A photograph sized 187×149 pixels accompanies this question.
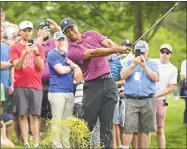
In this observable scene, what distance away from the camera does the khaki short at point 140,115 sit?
41.1ft

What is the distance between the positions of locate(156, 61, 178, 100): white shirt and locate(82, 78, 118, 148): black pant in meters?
2.81

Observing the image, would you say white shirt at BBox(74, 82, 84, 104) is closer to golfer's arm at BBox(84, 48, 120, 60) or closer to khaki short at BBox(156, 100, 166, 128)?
khaki short at BBox(156, 100, 166, 128)

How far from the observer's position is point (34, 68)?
12.9 metres

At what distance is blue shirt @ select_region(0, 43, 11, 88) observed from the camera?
1302cm

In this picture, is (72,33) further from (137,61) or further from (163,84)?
(163,84)

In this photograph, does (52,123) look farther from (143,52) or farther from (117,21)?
(117,21)

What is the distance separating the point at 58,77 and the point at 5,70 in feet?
3.28

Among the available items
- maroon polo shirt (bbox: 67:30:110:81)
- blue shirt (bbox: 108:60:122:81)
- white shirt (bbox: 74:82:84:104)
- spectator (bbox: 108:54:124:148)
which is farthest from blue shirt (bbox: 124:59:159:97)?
maroon polo shirt (bbox: 67:30:110:81)

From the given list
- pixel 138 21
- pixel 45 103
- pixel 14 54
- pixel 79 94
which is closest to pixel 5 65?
pixel 14 54

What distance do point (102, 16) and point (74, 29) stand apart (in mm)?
10660

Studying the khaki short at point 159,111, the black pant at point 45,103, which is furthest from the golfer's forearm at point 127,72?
the black pant at point 45,103

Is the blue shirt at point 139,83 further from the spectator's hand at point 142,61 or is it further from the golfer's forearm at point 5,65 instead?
the golfer's forearm at point 5,65

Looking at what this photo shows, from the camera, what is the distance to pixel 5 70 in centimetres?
1313

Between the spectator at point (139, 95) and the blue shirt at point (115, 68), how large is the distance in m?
0.51
